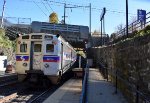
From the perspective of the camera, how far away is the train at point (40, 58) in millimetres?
22094

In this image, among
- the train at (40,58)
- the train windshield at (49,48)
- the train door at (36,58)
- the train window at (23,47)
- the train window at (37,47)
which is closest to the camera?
the train at (40,58)

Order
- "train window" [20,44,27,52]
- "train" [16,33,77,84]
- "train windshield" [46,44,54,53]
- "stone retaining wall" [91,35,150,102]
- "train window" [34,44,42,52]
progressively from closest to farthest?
"stone retaining wall" [91,35,150,102] → "train" [16,33,77,84] → "train windshield" [46,44,54,53] → "train window" [34,44,42,52] → "train window" [20,44,27,52]

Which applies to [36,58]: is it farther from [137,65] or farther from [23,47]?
[137,65]

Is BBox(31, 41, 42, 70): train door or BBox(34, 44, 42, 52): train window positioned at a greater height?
BBox(34, 44, 42, 52): train window

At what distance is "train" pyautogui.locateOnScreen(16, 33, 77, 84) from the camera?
870 inches

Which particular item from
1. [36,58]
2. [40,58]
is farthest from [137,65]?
[36,58]

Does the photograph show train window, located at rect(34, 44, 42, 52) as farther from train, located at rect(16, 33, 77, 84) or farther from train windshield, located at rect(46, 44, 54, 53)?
train windshield, located at rect(46, 44, 54, 53)

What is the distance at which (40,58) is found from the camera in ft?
72.8

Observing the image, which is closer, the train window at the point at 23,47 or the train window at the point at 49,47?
the train window at the point at 49,47

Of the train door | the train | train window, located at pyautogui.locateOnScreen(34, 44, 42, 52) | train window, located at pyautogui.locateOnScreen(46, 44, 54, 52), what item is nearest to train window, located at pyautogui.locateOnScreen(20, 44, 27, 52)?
the train

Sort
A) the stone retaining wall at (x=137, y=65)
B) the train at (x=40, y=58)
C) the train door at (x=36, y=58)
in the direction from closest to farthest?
1. the stone retaining wall at (x=137, y=65)
2. the train at (x=40, y=58)
3. the train door at (x=36, y=58)

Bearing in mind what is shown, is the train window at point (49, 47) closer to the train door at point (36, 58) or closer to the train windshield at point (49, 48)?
the train windshield at point (49, 48)

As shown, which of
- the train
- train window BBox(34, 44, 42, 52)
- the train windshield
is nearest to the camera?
the train

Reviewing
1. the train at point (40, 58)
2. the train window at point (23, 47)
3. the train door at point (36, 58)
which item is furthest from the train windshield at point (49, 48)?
the train window at point (23, 47)
